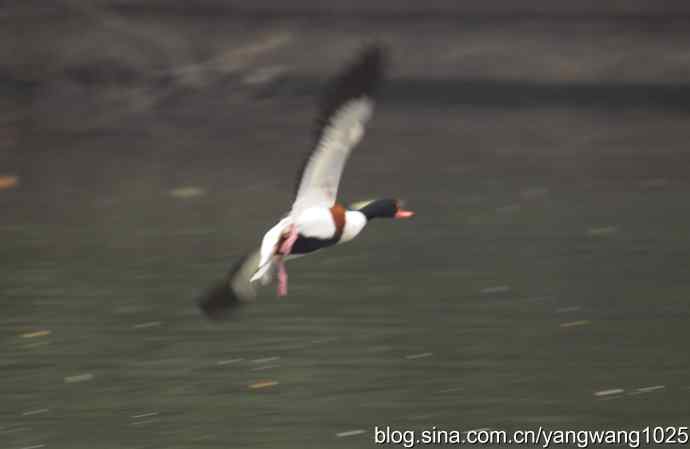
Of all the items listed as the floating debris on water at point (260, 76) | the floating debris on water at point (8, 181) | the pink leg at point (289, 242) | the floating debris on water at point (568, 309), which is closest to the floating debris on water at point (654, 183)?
the floating debris on water at point (8, 181)

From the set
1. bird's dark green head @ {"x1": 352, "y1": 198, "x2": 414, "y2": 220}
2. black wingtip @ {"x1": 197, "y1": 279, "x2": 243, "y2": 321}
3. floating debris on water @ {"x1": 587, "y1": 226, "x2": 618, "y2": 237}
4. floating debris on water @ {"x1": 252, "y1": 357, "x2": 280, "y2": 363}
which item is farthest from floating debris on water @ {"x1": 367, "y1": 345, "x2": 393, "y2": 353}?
floating debris on water @ {"x1": 587, "y1": 226, "x2": 618, "y2": 237}

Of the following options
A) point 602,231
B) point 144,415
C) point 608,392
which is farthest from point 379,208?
point 602,231

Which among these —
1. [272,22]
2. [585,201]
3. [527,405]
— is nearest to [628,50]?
[272,22]

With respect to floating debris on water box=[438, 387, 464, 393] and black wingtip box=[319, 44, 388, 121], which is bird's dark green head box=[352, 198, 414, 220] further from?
floating debris on water box=[438, 387, 464, 393]

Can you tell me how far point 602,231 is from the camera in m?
12.8

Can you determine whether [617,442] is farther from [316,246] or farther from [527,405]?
[316,246]

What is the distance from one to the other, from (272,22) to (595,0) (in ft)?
13.2

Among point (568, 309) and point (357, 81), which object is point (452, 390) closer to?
Answer: point (357, 81)

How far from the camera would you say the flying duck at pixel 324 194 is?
8.41 meters

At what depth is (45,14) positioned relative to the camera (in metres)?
24.0

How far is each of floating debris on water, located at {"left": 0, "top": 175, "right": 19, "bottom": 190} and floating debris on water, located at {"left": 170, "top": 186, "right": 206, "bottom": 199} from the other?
1.46 metres

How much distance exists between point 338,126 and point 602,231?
4676mm

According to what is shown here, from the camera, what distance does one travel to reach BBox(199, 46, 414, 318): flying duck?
27.6 ft

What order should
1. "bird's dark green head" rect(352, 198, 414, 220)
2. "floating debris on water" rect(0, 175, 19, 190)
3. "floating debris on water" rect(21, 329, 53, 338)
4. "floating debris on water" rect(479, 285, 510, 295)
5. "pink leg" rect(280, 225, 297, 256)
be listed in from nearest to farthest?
"pink leg" rect(280, 225, 297, 256) → "bird's dark green head" rect(352, 198, 414, 220) → "floating debris on water" rect(21, 329, 53, 338) → "floating debris on water" rect(479, 285, 510, 295) → "floating debris on water" rect(0, 175, 19, 190)
